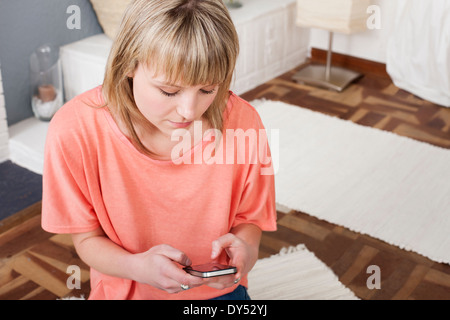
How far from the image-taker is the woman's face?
0.79 m

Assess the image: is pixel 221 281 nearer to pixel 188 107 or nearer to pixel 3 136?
pixel 188 107

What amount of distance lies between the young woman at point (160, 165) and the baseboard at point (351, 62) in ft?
7.90

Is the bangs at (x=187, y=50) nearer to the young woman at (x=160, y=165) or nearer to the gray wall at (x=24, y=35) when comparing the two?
the young woman at (x=160, y=165)

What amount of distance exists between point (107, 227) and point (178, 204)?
0.41 feet

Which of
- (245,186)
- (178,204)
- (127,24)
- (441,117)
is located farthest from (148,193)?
(441,117)

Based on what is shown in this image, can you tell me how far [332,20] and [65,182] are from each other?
228 centimetres

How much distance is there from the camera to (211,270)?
2.71ft

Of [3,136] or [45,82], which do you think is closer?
[3,136]

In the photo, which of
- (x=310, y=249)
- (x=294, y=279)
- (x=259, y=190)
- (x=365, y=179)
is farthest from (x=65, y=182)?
(x=365, y=179)

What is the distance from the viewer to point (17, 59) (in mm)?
2273

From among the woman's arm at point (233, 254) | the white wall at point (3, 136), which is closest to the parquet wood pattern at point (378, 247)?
the woman's arm at point (233, 254)

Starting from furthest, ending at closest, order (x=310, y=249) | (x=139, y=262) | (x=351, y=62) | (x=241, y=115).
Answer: (x=351, y=62) → (x=310, y=249) → (x=241, y=115) → (x=139, y=262)

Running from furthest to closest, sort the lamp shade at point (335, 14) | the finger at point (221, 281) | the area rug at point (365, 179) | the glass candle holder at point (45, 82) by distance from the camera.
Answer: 1. the lamp shade at point (335, 14)
2. the glass candle holder at point (45, 82)
3. the area rug at point (365, 179)
4. the finger at point (221, 281)

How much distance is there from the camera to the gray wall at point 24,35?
2.20 metres
